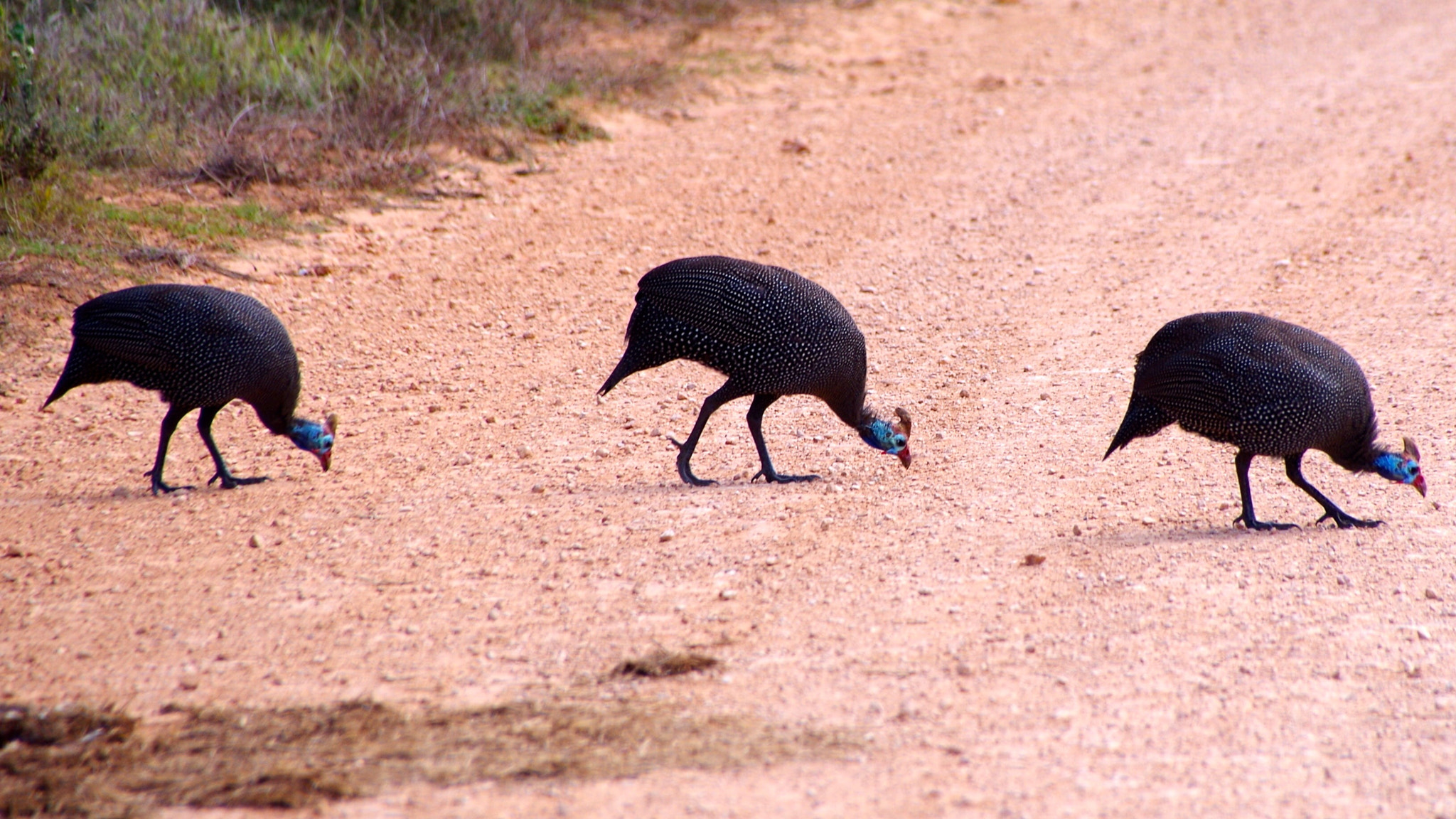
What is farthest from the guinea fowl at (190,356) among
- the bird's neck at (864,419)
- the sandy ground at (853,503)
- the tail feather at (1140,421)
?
the tail feather at (1140,421)

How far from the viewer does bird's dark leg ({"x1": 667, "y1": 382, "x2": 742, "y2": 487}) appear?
202 inches

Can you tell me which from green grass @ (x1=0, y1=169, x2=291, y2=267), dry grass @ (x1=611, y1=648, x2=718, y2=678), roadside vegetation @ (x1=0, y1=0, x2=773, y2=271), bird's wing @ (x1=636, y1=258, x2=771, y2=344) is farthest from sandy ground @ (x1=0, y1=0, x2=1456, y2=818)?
bird's wing @ (x1=636, y1=258, x2=771, y2=344)

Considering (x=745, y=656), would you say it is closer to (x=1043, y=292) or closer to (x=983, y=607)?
(x=983, y=607)

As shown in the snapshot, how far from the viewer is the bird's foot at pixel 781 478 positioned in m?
5.18

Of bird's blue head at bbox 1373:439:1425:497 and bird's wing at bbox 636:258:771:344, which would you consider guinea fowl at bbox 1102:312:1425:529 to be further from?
bird's wing at bbox 636:258:771:344

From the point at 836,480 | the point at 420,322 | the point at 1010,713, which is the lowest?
the point at 420,322

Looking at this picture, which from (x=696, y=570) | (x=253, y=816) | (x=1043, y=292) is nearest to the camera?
(x=253, y=816)

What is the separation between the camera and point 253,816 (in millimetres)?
2832

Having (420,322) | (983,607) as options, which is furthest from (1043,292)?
(983,607)

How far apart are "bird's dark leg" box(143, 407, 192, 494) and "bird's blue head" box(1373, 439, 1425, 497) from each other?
13.9ft

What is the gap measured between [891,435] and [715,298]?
0.84m

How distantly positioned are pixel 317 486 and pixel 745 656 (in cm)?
218

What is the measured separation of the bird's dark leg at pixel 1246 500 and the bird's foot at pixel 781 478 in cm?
151

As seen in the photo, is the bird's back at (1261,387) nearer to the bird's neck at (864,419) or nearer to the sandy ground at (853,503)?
the sandy ground at (853,503)
